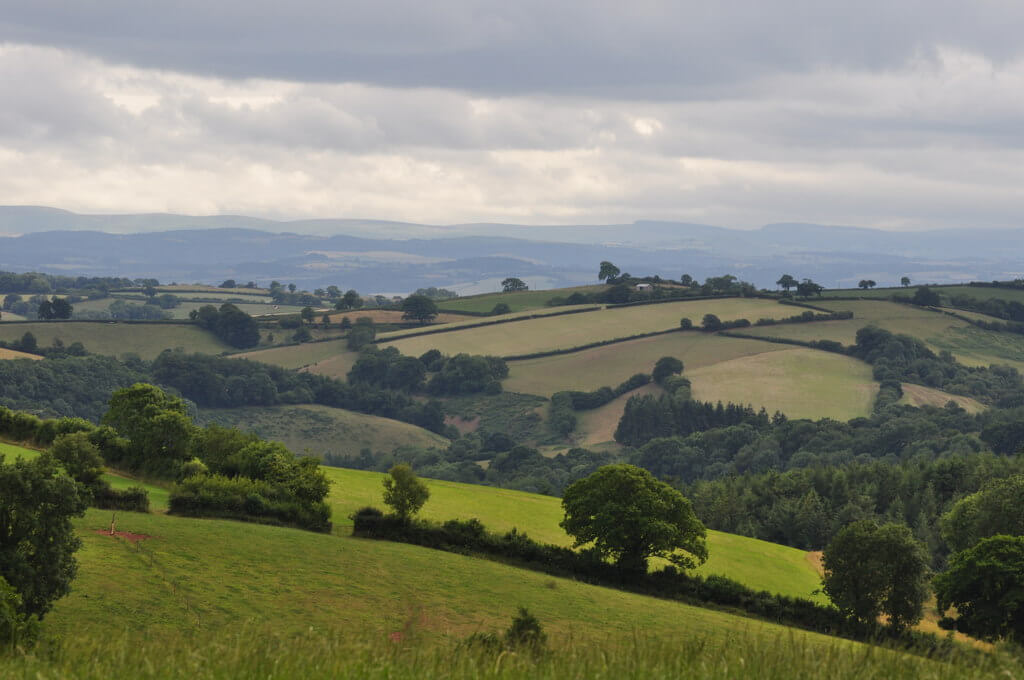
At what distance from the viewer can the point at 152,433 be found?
6856cm

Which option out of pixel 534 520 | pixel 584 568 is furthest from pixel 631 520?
pixel 534 520

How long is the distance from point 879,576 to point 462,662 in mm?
49812

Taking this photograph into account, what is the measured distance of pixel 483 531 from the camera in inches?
2477

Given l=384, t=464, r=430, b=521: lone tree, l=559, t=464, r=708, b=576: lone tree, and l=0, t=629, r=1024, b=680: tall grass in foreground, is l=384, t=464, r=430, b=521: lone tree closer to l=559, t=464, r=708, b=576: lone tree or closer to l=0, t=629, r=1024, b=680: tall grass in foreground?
l=559, t=464, r=708, b=576: lone tree

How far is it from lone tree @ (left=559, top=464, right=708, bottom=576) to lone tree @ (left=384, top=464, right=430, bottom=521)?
9.74 m

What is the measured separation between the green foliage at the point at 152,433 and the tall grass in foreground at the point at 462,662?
5584 centimetres

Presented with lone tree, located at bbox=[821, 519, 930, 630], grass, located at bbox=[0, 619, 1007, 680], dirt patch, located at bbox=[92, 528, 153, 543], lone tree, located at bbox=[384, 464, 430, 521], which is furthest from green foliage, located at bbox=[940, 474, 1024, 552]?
grass, located at bbox=[0, 619, 1007, 680]

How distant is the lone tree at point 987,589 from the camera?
5425cm

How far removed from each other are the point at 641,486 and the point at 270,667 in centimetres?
5296

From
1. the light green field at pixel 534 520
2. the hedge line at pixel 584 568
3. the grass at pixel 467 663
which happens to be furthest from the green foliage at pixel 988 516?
the grass at pixel 467 663

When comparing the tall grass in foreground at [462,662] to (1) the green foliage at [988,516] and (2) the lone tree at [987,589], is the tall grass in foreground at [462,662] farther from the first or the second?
(1) the green foliage at [988,516]

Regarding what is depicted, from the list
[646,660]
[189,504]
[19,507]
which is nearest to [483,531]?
[189,504]

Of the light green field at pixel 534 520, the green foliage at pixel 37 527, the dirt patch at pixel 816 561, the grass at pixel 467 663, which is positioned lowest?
the dirt patch at pixel 816 561

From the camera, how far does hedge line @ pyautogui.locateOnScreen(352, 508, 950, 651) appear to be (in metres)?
60.6
